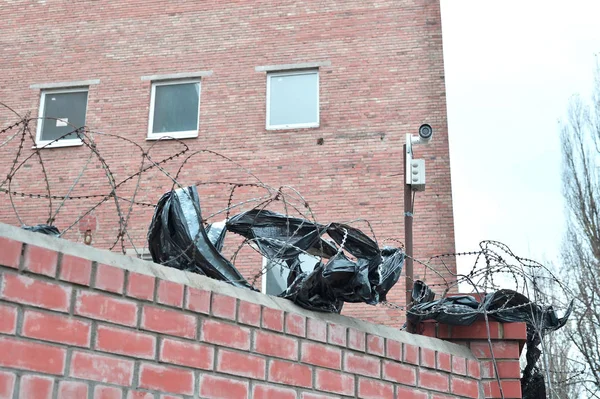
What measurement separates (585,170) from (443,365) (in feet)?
63.7

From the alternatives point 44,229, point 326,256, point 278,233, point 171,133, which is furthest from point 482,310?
point 171,133

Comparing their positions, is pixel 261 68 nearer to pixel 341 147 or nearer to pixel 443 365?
pixel 341 147

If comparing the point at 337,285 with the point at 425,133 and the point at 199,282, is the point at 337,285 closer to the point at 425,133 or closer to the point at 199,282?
the point at 199,282

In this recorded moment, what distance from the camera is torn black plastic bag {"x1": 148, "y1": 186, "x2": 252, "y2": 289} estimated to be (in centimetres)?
399

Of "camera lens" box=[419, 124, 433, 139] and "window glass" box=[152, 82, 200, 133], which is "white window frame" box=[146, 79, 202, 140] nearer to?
"window glass" box=[152, 82, 200, 133]

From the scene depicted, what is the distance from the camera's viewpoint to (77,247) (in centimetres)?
298

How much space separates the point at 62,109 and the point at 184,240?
35.3ft

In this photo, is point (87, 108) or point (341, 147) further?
point (87, 108)

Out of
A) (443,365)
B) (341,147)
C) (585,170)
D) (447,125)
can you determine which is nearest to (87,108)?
(341,147)

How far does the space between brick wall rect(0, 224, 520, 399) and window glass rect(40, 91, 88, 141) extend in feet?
35.7

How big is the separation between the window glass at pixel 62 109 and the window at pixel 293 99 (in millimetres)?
3541

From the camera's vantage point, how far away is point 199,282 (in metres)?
3.41

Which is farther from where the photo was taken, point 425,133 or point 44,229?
point 425,133

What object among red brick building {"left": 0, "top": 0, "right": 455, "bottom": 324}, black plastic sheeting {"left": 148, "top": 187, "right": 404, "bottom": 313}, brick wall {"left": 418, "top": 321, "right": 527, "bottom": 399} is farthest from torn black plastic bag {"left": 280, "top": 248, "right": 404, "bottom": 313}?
red brick building {"left": 0, "top": 0, "right": 455, "bottom": 324}
